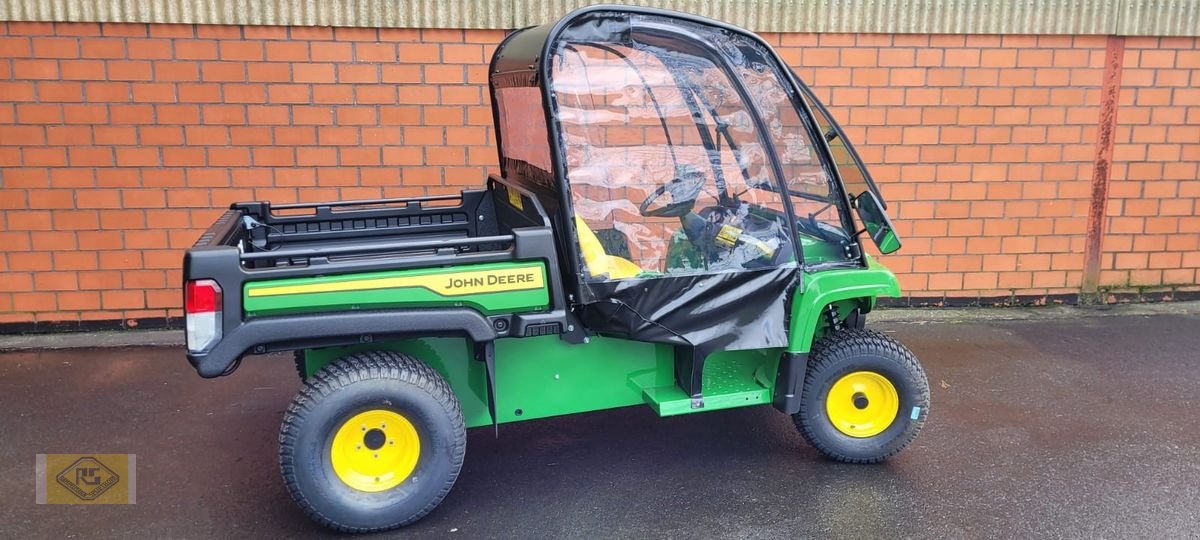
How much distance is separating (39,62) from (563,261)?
13.0 feet

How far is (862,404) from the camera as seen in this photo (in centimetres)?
406

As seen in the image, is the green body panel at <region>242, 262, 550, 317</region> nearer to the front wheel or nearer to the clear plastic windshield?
the clear plastic windshield

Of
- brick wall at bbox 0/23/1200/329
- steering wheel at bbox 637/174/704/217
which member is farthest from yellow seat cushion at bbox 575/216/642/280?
brick wall at bbox 0/23/1200/329

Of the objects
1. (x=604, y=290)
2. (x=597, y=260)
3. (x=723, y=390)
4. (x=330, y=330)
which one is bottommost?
(x=723, y=390)

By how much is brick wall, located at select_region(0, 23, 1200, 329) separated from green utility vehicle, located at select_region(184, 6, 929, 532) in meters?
1.78

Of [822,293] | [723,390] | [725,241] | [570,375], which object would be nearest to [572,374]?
[570,375]

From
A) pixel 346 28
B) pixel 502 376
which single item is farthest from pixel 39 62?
pixel 502 376

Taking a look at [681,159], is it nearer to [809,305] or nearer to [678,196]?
[678,196]

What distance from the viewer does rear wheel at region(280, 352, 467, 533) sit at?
334 cm

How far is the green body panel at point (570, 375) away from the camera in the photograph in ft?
12.3

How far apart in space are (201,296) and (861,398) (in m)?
2.73

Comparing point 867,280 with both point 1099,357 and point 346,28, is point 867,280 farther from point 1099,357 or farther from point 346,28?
point 346,28

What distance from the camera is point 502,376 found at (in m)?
3.76

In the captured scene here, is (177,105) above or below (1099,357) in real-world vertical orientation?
above
